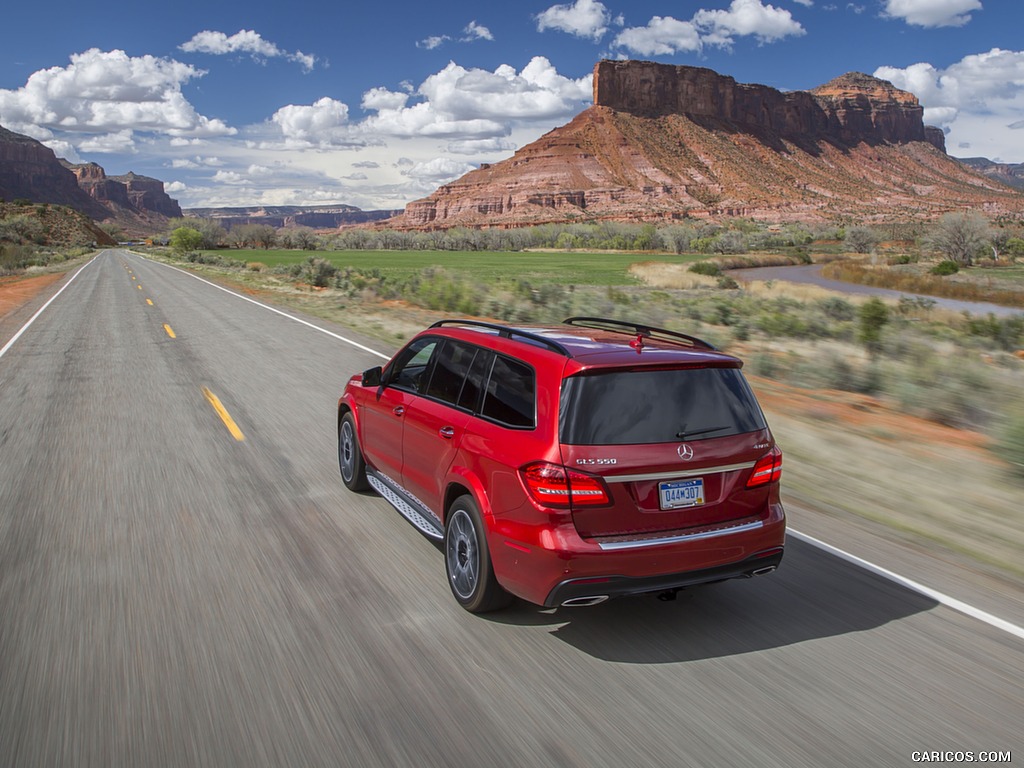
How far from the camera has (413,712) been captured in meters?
3.41

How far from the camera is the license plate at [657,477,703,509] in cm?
394

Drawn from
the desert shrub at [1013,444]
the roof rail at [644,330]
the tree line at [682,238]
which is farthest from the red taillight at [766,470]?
the tree line at [682,238]

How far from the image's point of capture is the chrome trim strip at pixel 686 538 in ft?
12.6

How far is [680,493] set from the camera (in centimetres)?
398

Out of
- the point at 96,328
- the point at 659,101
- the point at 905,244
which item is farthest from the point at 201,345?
the point at 659,101

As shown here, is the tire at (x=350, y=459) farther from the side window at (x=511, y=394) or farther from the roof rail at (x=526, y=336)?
the side window at (x=511, y=394)

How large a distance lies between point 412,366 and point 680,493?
2478mm

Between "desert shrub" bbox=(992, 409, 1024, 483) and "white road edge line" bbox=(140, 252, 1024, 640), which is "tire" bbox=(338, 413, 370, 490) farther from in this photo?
"desert shrub" bbox=(992, 409, 1024, 483)

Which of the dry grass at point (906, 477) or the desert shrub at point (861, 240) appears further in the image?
the desert shrub at point (861, 240)

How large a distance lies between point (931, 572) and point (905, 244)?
115 meters

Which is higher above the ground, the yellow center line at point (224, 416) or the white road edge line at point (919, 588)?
the yellow center line at point (224, 416)

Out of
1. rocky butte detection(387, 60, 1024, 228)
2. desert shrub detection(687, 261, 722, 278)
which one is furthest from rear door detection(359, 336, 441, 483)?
rocky butte detection(387, 60, 1024, 228)

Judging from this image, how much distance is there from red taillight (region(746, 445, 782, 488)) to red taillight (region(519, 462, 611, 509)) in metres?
0.89

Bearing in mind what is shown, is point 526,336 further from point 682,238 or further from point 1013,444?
point 682,238
